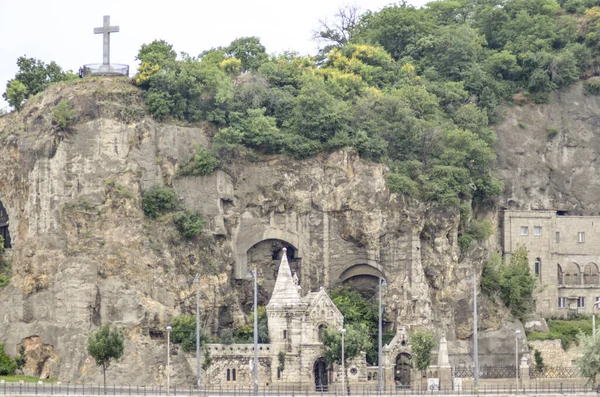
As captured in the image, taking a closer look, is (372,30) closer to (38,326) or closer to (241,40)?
(241,40)

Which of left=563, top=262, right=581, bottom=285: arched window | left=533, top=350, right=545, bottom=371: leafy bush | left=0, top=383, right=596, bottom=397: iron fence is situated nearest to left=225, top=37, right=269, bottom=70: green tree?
left=563, top=262, right=581, bottom=285: arched window

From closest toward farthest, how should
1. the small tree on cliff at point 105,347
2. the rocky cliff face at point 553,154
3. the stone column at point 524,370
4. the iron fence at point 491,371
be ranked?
the small tree on cliff at point 105,347 < the stone column at point 524,370 < the iron fence at point 491,371 < the rocky cliff face at point 553,154

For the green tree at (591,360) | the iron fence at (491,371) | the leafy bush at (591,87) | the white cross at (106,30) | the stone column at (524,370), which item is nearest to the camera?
the green tree at (591,360)

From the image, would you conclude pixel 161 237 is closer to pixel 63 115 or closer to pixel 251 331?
pixel 251 331

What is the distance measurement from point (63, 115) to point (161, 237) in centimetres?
1253

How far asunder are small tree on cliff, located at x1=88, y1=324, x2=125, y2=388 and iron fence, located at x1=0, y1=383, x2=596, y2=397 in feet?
6.68

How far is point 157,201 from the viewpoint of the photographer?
154000mm

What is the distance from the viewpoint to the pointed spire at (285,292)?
151000mm

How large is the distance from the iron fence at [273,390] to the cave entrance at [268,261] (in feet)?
43.6

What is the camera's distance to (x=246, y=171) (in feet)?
524

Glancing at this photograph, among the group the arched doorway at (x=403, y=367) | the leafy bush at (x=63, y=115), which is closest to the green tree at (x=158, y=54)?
the leafy bush at (x=63, y=115)

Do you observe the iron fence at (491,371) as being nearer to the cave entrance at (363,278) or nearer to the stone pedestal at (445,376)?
the stone pedestal at (445,376)

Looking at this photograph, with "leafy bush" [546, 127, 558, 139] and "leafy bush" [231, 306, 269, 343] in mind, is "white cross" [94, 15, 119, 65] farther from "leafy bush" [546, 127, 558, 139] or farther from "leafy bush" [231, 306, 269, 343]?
"leafy bush" [546, 127, 558, 139]

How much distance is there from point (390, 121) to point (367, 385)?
2781 centimetres
